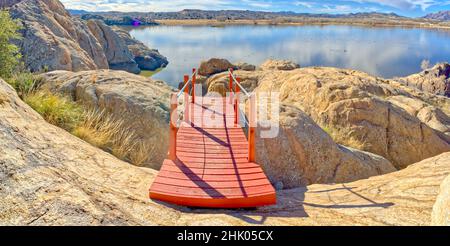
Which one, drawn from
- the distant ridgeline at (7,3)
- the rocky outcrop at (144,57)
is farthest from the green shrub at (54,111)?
the rocky outcrop at (144,57)

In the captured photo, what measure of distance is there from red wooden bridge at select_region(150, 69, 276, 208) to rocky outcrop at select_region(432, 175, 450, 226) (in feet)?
6.60

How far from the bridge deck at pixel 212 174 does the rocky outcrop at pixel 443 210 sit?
2007 millimetres

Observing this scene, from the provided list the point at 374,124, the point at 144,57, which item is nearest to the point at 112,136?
the point at 374,124

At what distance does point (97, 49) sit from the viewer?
22609mm

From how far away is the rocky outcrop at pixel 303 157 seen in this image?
7555 mm

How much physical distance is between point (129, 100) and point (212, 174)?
151 inches

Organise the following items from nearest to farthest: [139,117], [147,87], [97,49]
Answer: [139,117]
[147,87]
[97,49]

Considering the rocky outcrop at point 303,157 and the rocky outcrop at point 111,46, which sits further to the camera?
the rocky outcrop at point 111,46

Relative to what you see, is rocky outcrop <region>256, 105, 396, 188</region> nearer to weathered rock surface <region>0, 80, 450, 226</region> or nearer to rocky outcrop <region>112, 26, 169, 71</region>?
weathered rock surface <region>0, 80, 450, 226</region>

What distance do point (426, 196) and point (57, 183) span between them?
4.46m

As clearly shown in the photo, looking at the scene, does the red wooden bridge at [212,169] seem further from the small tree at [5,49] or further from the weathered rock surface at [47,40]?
the weathered rock surface at [47,40]

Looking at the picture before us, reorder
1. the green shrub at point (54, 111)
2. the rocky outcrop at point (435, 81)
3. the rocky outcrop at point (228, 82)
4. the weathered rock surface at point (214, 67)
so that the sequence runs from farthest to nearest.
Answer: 1. the rocky outcrop at point (435, 81)
2. the weathered rock surface at point (214, 67)
3. the rocky outcrop at point (228, 82)
4. the green shrub at point (54, 111)
